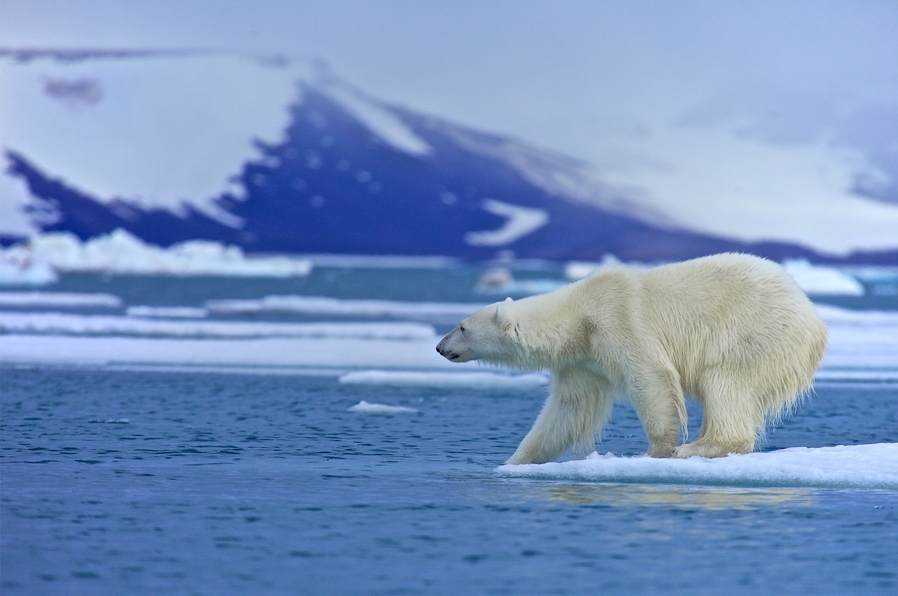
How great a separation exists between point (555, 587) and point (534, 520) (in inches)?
46.5

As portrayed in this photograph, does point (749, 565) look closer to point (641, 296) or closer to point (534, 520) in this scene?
point (534, 520)

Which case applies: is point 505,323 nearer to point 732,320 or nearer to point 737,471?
point 732,320

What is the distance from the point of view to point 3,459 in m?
7.91

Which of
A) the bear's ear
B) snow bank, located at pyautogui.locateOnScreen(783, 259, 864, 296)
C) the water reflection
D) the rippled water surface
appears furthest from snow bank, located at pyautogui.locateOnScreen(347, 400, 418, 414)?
snow bank, located at pyautogui.locateOnScreen(783, 259, 864, 296)

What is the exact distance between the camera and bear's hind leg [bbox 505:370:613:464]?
7.50 m

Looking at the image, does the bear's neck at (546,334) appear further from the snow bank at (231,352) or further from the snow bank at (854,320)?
the snow bank at (854,320)

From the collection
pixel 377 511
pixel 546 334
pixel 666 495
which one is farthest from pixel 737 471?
pixel 377 511

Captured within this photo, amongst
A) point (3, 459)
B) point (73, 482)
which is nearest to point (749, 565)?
point (73, 482)

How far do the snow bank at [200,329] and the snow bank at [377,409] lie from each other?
24.4 ft

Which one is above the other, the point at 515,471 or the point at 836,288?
the point at 836,288

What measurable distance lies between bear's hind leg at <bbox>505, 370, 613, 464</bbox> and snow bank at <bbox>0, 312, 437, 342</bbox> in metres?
10.7

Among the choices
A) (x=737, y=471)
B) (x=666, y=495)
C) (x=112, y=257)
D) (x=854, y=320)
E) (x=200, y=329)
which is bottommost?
(x=666, y=495)

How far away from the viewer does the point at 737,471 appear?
22.8 ft

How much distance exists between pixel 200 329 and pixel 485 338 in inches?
517
